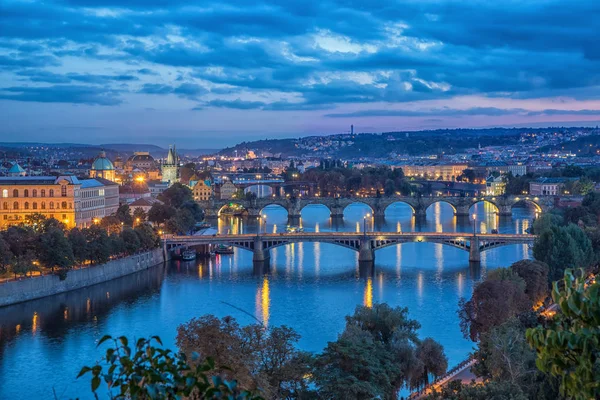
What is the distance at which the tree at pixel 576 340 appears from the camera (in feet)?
10.9

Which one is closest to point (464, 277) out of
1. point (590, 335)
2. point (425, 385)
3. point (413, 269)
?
point (413, 269)

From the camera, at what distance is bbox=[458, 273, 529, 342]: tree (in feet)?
59.2

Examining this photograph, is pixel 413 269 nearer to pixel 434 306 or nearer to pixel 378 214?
pixel 434 306

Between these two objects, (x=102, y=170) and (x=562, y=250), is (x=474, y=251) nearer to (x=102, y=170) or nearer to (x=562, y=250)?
(x=562, y=250)

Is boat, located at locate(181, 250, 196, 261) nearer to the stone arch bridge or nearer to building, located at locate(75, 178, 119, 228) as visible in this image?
building, located at locate(75, 178, 119, 228)

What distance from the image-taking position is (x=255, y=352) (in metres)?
12.8

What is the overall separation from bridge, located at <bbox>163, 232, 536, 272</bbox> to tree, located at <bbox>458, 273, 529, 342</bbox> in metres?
13.2

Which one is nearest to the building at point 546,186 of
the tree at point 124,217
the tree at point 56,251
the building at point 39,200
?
the tree at point 124,217

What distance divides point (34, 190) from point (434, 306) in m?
21.3

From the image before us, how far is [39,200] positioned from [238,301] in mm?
16934

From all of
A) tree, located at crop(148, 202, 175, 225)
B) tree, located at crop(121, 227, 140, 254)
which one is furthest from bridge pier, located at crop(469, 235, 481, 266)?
tree, located at crop(148, 202, 175, 225)

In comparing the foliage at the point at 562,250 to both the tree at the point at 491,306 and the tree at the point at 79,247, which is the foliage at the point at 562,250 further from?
the tree at the point at 79,247

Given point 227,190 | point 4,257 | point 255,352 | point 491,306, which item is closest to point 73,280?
point 4,257

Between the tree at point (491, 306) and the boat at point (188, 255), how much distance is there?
55.9ft
